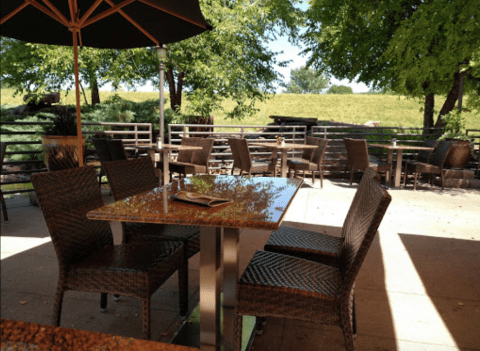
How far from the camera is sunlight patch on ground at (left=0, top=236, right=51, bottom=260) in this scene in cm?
354

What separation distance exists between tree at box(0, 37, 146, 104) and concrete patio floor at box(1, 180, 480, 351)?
9.33 meters

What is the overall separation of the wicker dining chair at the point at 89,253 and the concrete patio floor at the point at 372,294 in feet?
1.27

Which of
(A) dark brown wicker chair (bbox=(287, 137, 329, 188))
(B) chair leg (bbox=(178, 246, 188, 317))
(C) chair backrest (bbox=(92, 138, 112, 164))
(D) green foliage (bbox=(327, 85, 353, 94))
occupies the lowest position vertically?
(B) chair leg (bbox=(178, 246, 188, 317))

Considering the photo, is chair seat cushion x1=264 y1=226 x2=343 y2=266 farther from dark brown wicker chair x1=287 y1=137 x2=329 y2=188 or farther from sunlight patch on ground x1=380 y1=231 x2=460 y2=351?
dark brown wicker chair x1=287 y1=137 x2=329 y2=188

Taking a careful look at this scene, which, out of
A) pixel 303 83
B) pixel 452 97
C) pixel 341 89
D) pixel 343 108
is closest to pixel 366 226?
pixel 452 97

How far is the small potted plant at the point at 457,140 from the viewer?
7922 mm

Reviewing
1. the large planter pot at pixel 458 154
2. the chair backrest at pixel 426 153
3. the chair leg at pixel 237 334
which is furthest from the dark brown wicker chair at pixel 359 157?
the chair leg at pixel 237 334

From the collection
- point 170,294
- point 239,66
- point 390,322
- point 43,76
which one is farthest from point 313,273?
point 43,76

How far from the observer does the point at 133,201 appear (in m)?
1.96

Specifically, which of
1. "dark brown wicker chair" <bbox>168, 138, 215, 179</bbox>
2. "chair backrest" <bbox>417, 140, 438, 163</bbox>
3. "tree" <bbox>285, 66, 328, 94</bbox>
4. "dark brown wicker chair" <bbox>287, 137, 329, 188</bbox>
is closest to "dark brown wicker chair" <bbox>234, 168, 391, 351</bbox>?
"dark brown wicker chair" <bbox>168, 138, 215, 179</bbox>

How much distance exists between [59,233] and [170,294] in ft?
3.42

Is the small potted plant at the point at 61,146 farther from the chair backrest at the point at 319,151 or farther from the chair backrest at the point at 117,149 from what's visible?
the chair backrest at the point at 319,151

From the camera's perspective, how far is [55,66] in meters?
12.7

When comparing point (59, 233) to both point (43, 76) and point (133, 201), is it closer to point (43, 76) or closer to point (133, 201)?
point (133, 201)
